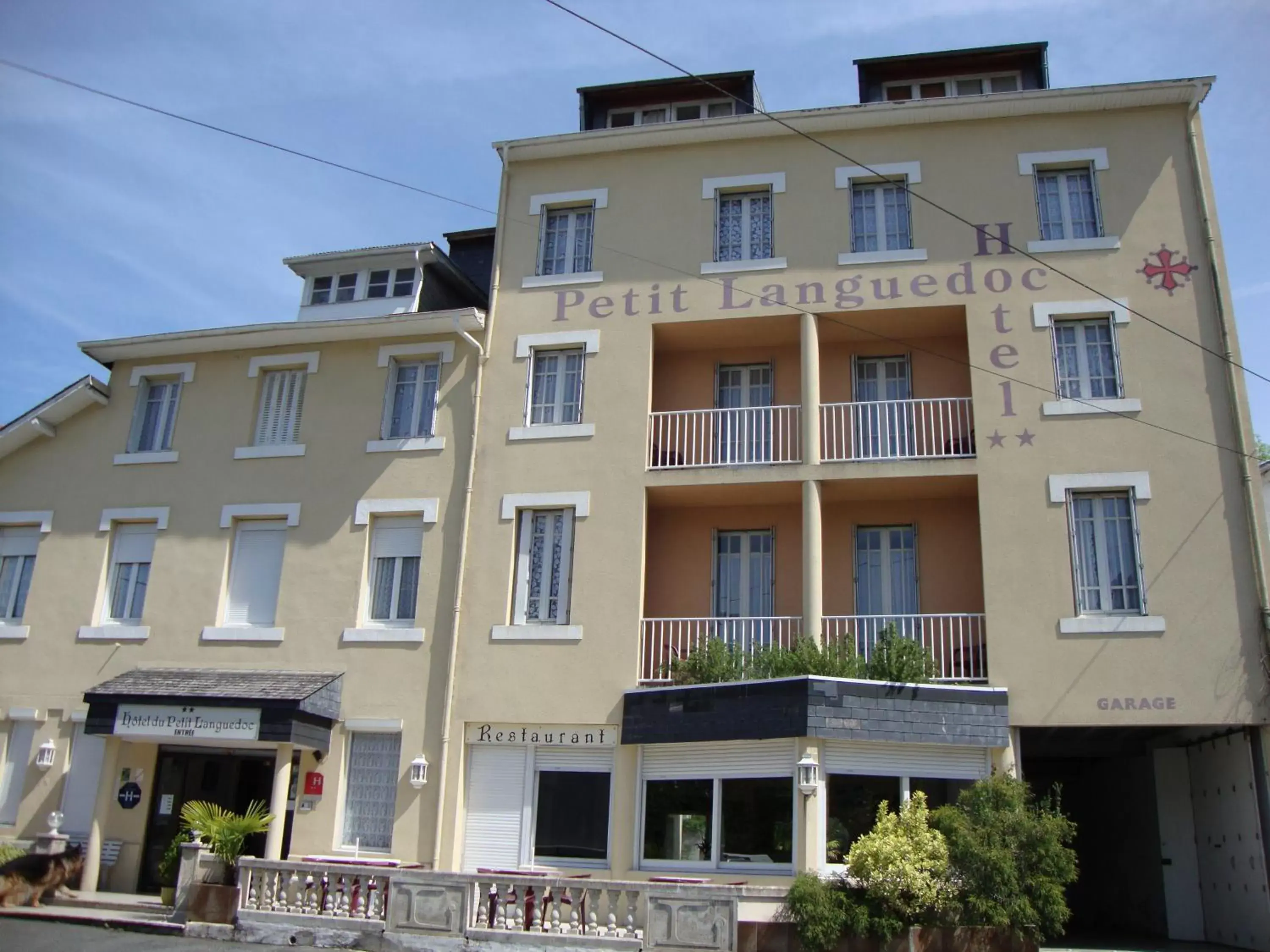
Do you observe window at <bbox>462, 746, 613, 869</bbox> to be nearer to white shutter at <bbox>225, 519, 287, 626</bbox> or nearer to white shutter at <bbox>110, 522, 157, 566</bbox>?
white shutter at <bbox>225, 519, 287, 626</bbox>

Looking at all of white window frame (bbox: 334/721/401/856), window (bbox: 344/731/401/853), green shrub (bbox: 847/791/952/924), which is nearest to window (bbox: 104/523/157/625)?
white window frame (bbox: 334/721/401/856)

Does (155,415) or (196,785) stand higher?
(155,415)

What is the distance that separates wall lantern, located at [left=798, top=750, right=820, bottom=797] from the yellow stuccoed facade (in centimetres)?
24

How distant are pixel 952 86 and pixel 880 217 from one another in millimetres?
3231

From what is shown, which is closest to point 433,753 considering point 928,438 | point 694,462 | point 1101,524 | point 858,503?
point 694,462

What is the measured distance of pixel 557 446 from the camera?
1836 centimetres

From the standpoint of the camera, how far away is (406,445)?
62.1 feet

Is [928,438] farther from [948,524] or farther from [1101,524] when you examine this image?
[1101,524]

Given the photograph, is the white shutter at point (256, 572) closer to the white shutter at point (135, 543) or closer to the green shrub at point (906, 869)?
the white shutter at point (135, 543)

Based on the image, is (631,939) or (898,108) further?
(898,108)

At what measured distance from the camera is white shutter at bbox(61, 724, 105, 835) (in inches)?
728

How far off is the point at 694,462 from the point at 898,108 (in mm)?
6528

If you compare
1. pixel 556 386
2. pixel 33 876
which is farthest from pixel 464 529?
pixel 33 876

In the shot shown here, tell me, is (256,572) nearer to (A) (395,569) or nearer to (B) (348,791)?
(A) (395,569)
